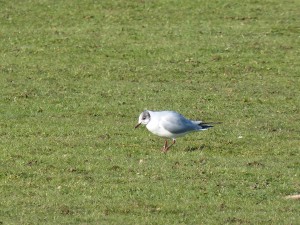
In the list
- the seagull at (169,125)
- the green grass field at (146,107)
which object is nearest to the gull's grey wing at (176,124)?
the seagull at (169,125)

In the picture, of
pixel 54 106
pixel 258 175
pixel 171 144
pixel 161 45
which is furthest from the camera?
pixel 161 45

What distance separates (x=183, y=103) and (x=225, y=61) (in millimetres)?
4602

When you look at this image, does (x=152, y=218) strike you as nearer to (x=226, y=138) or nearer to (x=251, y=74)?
(x=226, y=138)

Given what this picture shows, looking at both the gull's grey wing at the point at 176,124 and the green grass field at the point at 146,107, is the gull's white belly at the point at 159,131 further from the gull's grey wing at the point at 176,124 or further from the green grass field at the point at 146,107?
the green grass field at the point at 146,107

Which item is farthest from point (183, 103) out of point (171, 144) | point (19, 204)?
point (19, 204)

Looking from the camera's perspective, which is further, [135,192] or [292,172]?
[292,172]

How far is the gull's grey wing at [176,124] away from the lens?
16234 millimetres

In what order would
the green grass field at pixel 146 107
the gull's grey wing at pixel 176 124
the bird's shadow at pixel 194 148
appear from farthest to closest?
the bird's shadow at pixel 194 148 → the gull's grey wing at pixel 176 124 → the green grass field at pixel 146 107

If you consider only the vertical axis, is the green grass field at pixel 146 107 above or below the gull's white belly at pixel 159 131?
below

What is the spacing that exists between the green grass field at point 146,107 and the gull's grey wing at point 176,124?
1.42ft

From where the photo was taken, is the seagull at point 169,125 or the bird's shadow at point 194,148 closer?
the seagull at point 169,125

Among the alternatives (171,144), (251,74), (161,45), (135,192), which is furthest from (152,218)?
(161,45)

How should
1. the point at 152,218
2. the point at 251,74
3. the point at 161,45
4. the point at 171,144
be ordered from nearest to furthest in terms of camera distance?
the point at 152,218, the point at 171,144, the point at 251,74, the point at 161,45

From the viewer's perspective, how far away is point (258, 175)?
14.8 meters
